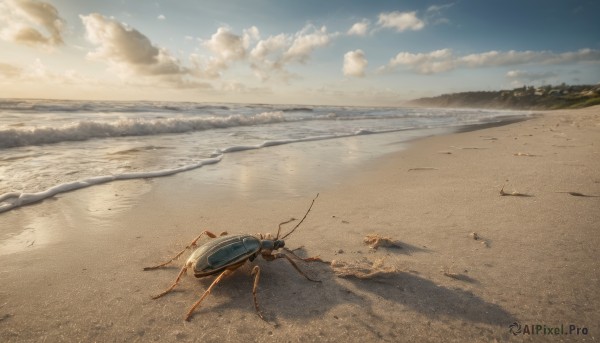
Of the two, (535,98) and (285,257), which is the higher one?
(535,98)

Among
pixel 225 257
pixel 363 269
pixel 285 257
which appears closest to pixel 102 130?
pixel 225 257

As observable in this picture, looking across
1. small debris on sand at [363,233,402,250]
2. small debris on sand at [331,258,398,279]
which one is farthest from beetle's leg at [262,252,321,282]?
small debris on sand at [363,233,402,250]

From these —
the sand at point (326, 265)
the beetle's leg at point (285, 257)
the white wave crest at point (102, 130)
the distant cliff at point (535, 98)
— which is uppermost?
the distant cliff at point (535, 98)

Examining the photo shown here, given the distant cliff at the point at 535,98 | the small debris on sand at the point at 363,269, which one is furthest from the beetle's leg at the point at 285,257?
the distant cliff at the point at 535,98

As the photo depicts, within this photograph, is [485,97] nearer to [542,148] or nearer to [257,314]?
[542,148]

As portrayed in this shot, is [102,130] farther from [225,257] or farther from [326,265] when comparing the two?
[326,265]

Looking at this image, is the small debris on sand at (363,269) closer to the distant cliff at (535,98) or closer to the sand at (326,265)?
the sand at (326,265)
